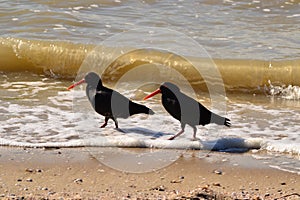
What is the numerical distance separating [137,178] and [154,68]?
416 centimetres

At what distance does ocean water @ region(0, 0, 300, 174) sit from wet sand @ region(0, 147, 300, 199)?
0.81ft

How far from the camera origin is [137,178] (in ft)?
17.0

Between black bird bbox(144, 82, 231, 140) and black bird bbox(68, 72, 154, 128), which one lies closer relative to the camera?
black bird bbox(144, 82, 231, 140)

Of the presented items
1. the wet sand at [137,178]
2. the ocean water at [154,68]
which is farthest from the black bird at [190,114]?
the wet sand at [137,178]

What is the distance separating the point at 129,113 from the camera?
6.71m

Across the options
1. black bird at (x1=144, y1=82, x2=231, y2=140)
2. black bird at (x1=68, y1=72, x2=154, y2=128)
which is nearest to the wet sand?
black bird at (x1=144, y1=82, x2=231, y2=140)

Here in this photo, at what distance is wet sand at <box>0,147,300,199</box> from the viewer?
4.70m

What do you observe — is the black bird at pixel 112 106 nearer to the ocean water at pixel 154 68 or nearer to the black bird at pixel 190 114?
the ocean water at pixel 154 68

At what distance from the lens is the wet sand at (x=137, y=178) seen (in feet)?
15.4

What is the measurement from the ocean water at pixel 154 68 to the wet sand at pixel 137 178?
9.7 inches

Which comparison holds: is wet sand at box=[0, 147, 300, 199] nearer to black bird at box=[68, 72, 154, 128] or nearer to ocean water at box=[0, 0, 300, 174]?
ocean water at box=[0, 0, 300, 174]

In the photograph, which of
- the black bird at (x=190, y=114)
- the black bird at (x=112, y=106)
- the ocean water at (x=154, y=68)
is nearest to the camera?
the black bird at (x=190, y=114)

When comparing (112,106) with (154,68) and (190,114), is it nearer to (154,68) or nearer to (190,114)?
(190,114)

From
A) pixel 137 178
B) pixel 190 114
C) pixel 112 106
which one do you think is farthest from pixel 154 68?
pixel 137 178
